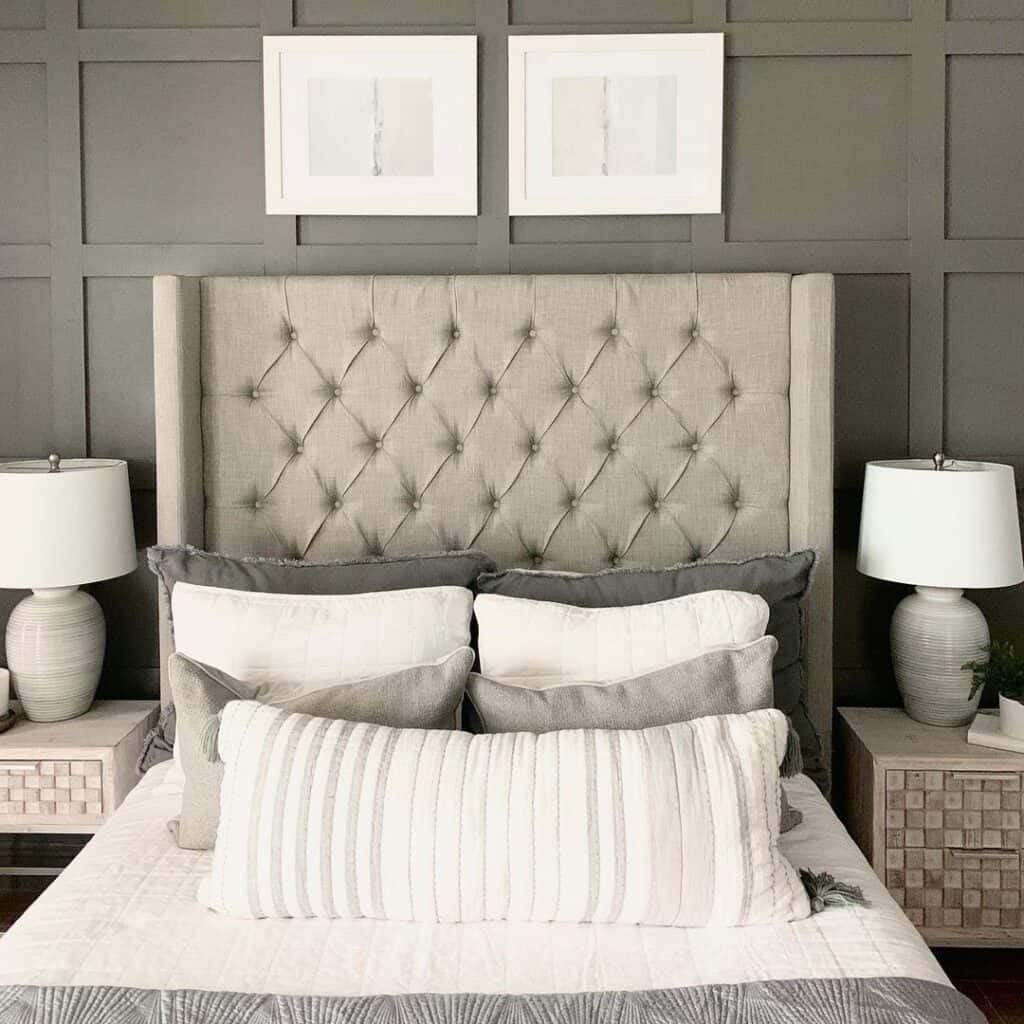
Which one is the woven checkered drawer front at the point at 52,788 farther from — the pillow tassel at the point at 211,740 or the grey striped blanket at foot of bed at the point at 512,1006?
the grey striped blanket at foot of bed at the point at 512,1006

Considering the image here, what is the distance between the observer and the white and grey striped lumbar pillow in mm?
1688

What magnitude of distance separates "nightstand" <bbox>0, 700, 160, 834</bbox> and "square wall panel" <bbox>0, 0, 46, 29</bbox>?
65.3 inches

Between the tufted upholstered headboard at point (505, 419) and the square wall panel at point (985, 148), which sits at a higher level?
the square wall panel at point (985, 148)

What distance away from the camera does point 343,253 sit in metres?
2.75

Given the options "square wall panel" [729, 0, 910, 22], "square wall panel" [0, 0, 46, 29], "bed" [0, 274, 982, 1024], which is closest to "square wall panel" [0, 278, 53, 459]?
"bed" [0, 274, 982, 1024]

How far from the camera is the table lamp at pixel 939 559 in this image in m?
2.41

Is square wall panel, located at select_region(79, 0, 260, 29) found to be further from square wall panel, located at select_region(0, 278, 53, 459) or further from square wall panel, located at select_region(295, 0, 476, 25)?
square wall panel, located at select_region(0, 278, 53, 459)

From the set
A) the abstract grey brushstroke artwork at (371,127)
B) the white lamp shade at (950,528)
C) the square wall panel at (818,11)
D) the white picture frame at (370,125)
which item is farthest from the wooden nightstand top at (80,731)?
the square wall panel at (818,11)

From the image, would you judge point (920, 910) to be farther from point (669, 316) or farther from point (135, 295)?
point (135, 295)

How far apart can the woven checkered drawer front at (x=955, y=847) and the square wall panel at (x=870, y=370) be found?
2.50 feet

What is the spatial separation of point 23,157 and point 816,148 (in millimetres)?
1893

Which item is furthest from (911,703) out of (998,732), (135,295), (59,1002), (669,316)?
(135,295)

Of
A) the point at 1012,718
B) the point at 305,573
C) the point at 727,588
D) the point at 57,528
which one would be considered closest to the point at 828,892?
the point at 727,588

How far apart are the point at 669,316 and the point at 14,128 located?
163 cm
